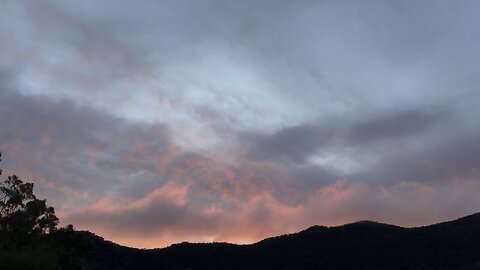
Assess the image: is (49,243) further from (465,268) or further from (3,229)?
(465,268)

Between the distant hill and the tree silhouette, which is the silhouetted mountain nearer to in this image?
the distant hill

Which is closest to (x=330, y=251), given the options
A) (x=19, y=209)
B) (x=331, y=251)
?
(x=331, y=251)

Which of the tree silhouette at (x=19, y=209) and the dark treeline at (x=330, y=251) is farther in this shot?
the dark treeline at (x=330, y=251)

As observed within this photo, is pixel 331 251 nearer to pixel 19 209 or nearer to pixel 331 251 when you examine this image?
pixel 331 251

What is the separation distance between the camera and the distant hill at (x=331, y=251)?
97875mm

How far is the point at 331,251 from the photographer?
4109 inches

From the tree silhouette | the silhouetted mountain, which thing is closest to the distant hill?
the silhouetted mountain

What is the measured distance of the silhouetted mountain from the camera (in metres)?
97.9

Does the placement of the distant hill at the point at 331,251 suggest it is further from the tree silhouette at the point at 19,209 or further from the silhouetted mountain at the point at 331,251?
the tree silhouette at the point at 19,209

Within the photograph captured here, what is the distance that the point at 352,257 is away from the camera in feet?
332

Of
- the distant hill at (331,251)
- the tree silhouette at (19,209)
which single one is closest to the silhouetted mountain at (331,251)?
the distant hill at (331,251)

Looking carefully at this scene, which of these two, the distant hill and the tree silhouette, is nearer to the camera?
the tree silhouette

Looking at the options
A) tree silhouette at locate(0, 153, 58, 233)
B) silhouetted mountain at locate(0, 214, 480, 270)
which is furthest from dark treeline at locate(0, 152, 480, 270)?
tree silhouette at locate(0, 153, 58, 233)

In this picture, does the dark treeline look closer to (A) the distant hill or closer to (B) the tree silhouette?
(A) the distant hill
